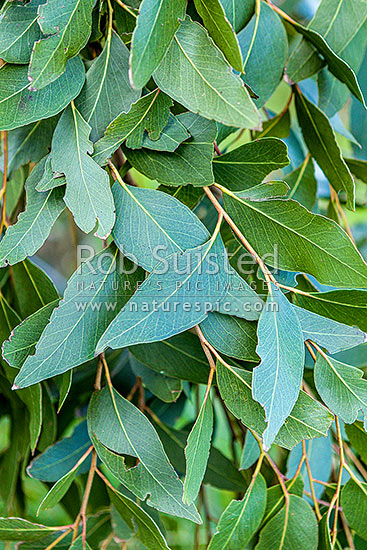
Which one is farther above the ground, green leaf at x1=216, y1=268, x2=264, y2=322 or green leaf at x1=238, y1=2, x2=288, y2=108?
green leaf at x1=238, y1=2, x2=288, y2=108

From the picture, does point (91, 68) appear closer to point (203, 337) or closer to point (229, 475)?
point (203, 337)

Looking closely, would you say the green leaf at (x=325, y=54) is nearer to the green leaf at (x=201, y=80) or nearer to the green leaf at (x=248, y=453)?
the green leaf at (x=201, y=80)

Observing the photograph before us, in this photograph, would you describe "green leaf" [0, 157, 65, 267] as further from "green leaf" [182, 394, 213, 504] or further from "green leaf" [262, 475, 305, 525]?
"green leaf" [262, 475, 305, 525]

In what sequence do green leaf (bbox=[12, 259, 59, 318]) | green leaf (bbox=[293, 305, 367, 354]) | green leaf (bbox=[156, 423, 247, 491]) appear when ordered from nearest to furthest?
1. green leaf (bbox=[293, 305, 367, 354])
2. green leaf (bbox=[12, 259, 59, 318])
3. green leaf (bbox=[156, 423, 247, 491])

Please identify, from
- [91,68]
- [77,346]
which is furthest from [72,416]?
[91,68]

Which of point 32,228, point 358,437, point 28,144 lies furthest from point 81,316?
point 358,437

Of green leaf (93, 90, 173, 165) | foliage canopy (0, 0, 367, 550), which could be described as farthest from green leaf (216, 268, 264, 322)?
green leaf (93, 90, 173, 165)

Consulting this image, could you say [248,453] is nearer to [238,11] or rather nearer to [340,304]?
[340,304]
